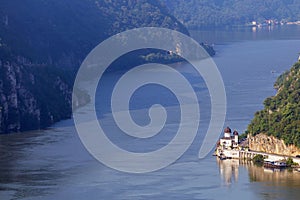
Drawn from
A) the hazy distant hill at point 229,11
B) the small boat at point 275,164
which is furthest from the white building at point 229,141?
the hazy distant hill at point 229,11

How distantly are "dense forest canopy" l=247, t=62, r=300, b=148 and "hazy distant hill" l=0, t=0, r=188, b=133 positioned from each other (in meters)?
11.3

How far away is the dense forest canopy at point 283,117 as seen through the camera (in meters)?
38.0

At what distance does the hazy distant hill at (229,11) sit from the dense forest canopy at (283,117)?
79.0 meters

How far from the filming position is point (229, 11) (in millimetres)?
136500

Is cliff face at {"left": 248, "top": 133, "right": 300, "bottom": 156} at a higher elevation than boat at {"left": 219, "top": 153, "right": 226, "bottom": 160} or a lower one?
higher

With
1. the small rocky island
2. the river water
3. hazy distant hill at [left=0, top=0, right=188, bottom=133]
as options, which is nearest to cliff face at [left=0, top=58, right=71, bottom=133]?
hazy distant hill at [left=0, top=0, right=188, bottom=133]

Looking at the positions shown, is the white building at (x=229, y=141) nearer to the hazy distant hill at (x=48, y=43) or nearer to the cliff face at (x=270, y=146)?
the cliff face at (x=270, y=146)

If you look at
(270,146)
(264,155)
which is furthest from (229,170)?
(270,146)

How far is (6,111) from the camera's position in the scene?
1901 inches

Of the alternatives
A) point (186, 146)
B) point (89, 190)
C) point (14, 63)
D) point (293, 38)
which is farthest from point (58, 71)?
point (293, 38)

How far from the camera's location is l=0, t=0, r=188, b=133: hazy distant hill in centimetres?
4953

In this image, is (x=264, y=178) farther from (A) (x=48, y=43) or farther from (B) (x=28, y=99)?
(A) (x=48, y=43)

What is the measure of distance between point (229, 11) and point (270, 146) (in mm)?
99105

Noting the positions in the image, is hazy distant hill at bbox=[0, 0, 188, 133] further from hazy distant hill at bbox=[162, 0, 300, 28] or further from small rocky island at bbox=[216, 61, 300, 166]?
hazy distant hill at bbox=[162, 0, 300, 28]
